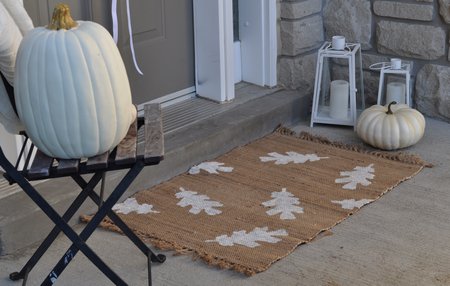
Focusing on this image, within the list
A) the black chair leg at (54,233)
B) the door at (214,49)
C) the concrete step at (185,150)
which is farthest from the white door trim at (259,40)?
the black chair leg at (54,233)

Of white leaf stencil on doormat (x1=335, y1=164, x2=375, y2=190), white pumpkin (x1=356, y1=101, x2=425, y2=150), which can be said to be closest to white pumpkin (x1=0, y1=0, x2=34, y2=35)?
white leaf stencil on doormat (x1=335, y1=164, x2=375, y2=190)

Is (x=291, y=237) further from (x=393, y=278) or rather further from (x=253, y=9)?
(x=253, y=9)

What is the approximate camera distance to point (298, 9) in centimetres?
422

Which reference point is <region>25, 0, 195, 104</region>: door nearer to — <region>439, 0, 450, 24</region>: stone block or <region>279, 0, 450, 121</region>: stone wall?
<region>279, 0, 450, 121</region>: stone wall

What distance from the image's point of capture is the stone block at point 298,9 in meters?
4.21

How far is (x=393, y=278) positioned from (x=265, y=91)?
1732 mm

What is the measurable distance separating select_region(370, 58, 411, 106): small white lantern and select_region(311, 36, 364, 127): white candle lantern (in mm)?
116

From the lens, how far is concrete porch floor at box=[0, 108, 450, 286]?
2.73 meters

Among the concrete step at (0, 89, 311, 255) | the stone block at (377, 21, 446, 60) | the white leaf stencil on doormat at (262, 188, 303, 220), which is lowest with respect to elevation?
the white leaf stencil on doormat at (262, 188, 303, 220)

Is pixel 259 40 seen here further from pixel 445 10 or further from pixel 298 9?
pixel 445 10

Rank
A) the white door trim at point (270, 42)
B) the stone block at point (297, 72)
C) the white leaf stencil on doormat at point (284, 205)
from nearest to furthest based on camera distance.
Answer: the white leaf stencil on doormat at point (284, 205), the white door trim at point (270, 42), the stone block at point (297, 72)

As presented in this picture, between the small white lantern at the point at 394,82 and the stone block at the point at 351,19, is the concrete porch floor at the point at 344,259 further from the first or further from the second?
the stone block at the point at 351,19

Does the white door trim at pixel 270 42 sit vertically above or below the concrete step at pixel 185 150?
above

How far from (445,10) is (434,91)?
1.34 feet
